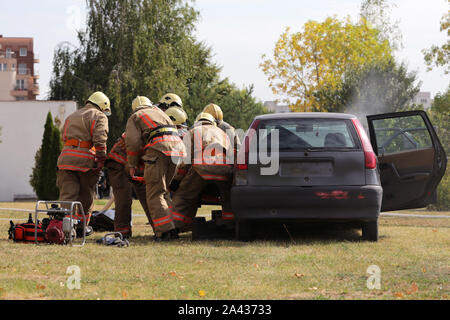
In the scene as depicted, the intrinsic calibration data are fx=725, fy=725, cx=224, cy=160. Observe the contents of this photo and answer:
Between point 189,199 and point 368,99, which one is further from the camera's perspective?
point 368,99

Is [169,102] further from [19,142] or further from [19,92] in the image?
[19,92]

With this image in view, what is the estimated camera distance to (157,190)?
9539 mm

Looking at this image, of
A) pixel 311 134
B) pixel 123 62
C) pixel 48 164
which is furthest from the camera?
pixel 123 62

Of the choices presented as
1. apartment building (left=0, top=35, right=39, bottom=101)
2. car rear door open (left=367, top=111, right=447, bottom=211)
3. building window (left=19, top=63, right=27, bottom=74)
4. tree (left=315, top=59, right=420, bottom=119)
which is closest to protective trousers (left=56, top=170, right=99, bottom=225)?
car rear door open (left=367, top=111, right=447, bottom=211)

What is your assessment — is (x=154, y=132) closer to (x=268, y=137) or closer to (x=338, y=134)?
(x=268, y=137)

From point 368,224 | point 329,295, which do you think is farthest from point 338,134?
point 329,295

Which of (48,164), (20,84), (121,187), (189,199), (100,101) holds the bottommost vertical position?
(189,199)

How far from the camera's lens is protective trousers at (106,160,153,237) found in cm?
1041

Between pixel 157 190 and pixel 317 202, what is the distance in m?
2.19

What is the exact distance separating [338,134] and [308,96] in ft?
121

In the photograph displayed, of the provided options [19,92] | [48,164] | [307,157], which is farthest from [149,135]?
[19,92]

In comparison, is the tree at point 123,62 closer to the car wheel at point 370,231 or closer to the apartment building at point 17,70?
the car wheel at point 370,231

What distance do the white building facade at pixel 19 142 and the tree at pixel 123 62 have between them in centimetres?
590

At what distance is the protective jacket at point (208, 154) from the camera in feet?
31.8
